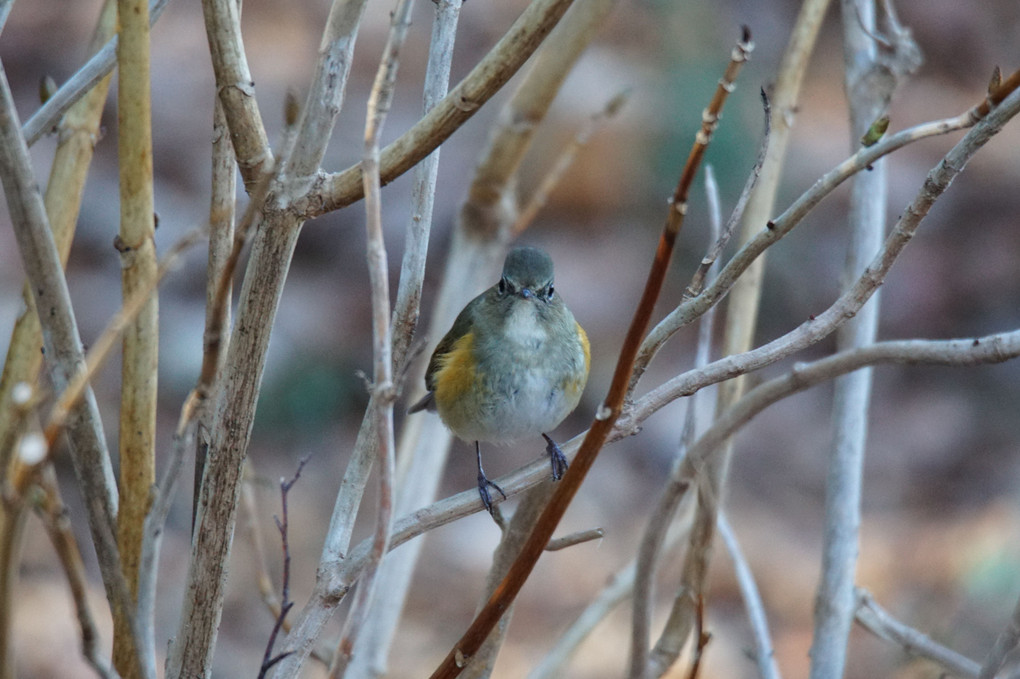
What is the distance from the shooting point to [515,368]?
2.70 m

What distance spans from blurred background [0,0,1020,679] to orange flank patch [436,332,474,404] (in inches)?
89.7

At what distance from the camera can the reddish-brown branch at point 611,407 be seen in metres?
1.00

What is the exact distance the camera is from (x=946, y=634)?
348cm

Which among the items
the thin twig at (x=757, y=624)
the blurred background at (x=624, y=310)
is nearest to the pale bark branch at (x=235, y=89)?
the thin twig at (x=757, y=624)

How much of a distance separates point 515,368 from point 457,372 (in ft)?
0.54

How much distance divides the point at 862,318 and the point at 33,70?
6.33 m

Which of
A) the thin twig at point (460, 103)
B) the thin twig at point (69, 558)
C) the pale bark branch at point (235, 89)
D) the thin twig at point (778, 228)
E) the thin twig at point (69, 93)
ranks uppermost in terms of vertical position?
the thin twig at point (69, 93)

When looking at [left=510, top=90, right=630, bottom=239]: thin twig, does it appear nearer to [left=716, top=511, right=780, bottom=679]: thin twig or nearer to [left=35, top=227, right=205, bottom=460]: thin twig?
[left=716, top=511, right=780, bottom=679]: thin twig

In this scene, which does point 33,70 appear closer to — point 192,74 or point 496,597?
point 192,74

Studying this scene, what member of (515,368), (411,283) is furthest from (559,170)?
(411,283)

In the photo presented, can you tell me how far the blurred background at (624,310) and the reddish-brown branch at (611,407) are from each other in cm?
345

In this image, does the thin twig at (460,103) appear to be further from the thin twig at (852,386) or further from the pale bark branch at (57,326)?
the thin twig at (852,386)

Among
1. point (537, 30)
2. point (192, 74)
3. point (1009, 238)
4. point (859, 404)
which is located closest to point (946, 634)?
point (859, 404)

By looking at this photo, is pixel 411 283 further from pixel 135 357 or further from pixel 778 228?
pixel 778 228
